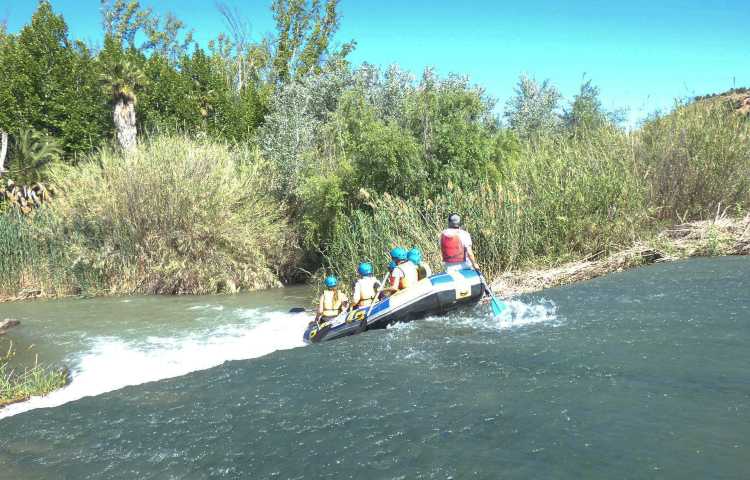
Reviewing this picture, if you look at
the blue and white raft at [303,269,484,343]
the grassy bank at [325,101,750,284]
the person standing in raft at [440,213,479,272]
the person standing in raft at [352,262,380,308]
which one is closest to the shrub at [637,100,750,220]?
the grassy bank at [325,101,750,284]

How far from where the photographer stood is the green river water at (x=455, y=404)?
4973mm

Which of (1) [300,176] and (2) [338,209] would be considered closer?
(2) [338,209]

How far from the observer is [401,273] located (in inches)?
416

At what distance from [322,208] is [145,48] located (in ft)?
118

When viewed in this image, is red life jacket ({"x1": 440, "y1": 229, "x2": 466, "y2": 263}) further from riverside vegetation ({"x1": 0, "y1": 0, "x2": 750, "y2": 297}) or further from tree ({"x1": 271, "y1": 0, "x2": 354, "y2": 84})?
tree ({"x1": 271, "y1": 0, "x2": 354, "y2": 84})

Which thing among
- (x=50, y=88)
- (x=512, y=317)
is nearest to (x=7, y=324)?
(x=512, y=317)

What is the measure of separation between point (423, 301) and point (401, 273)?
3.13 ft

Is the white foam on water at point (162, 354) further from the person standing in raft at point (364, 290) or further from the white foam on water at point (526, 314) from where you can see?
the white foam on water at point (526, 314)

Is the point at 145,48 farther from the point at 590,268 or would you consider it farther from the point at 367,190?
the point at 590,268

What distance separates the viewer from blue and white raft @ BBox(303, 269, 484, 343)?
32.0 feet

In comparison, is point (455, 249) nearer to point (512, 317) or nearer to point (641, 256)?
point (512, 317)

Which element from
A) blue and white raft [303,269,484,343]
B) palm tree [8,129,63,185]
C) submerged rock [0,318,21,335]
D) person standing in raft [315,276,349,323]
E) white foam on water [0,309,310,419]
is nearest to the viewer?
white foam on water [0,309,310,419]

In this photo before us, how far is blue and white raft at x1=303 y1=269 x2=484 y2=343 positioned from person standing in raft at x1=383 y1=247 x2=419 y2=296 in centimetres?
60

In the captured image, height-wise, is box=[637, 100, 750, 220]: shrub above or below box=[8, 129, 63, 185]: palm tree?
below
